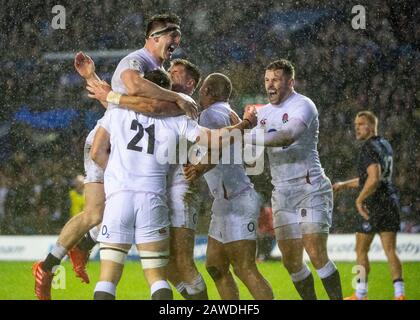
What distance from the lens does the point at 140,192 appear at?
450cm

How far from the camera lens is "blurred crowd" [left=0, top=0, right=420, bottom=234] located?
5.73 metres

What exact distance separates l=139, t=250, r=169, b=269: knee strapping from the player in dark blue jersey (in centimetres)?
188

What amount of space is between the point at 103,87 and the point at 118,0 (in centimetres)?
84

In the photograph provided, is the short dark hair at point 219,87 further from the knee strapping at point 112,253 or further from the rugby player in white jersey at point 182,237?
the knee strapping at point 112,253

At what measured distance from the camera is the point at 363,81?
6.06 m

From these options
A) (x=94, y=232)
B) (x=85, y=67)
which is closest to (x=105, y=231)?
(x=94, y=232)

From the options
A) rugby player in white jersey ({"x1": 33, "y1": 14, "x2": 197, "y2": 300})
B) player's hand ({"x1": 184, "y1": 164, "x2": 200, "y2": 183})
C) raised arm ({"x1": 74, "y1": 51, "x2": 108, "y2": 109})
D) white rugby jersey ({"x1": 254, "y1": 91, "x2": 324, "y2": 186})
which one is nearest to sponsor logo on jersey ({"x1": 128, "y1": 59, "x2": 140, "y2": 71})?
rugby player in white jersey ({"x1": 33, "y1": 14, "x2": 197, "y2": 300})

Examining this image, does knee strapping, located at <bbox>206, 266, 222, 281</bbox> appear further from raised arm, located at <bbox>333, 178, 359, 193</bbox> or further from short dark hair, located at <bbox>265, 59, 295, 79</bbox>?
short dark hair, located at <bbox>265, 59, 295, 79</bbox>

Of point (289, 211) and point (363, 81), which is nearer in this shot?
point (289, 211)

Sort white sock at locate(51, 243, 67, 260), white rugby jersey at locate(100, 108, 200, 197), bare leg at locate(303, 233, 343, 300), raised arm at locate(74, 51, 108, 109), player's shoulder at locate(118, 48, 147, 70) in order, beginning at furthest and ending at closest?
raised arm at locate(74, 51, 108, 109), white sock at locate(51, 243, 67, 260), bare leg at locate(303, 233, 343, 300), player's shoulder at locate(118, 48, 147, 70), white rugby jersey at locate(100, 108, 200, 197)

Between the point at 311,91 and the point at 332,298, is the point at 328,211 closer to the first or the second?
the point at 332,298
